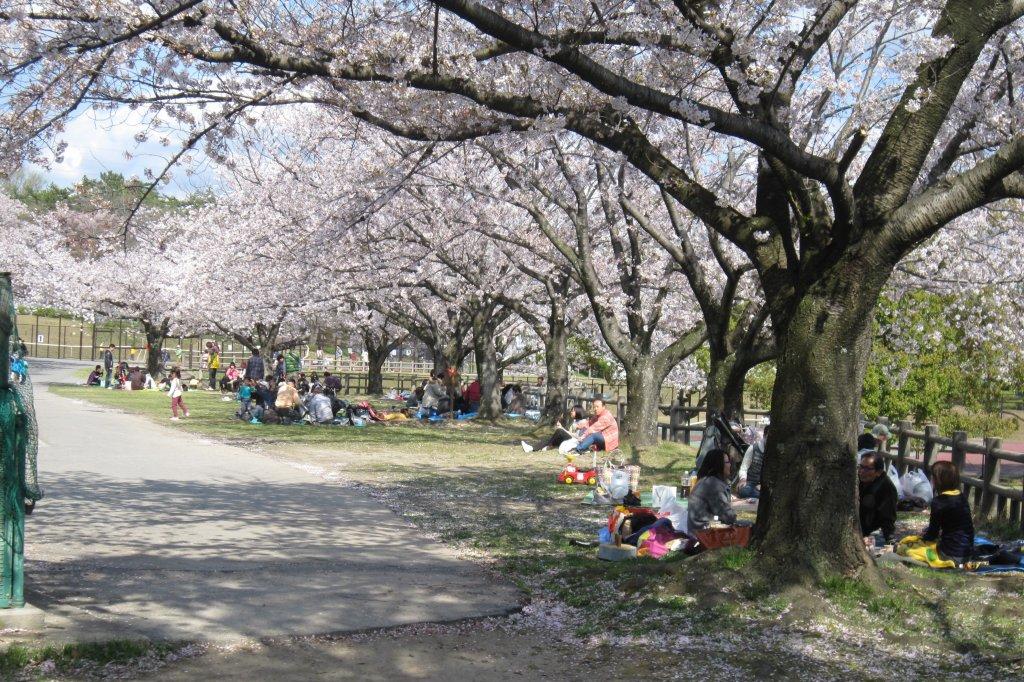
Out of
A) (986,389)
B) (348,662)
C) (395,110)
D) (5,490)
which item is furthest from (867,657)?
(986,389)

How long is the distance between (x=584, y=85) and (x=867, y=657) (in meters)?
5.49

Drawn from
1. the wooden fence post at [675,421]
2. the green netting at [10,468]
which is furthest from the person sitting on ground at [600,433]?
the green netting at [10,468]

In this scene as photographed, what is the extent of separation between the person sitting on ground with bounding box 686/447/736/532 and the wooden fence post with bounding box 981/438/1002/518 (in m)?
4.27

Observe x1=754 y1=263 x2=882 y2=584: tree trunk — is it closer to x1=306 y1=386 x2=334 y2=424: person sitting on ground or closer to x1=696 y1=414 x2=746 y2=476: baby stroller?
x1=696 y1=414 x2=746 y2=476: baby stroller

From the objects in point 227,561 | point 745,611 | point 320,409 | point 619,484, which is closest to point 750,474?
point 619,484

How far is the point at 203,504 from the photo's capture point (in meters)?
11.2

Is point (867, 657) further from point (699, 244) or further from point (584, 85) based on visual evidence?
point (699, 244)

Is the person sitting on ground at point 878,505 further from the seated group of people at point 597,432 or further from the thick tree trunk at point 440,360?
the thick tree trunk at point 440,360

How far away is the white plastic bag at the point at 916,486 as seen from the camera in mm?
12914

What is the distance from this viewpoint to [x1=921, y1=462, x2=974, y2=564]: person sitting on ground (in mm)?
8508

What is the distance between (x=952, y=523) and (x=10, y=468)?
7.25 metres

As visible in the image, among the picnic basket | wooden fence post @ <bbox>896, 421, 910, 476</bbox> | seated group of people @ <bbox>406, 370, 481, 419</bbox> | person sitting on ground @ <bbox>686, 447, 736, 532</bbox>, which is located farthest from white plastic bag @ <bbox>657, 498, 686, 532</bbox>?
seated group of people @ <bbox>406, 370, 481, 419</bbox>

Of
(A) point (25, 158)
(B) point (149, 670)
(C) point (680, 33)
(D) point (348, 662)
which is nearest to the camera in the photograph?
(B) point (149, 670)

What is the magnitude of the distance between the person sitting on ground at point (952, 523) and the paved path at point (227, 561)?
382cm
